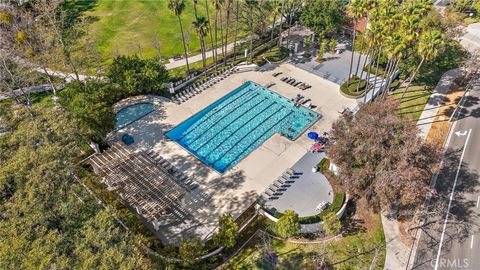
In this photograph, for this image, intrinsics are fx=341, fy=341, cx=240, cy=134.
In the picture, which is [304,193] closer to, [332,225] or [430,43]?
[332,225]

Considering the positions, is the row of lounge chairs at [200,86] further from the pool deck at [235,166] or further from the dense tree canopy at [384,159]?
the dense tree canopy at [384,159]

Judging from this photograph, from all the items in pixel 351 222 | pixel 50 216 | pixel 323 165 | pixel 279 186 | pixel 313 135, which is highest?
pixel 50 216

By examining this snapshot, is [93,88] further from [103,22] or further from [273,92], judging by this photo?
[103,22]

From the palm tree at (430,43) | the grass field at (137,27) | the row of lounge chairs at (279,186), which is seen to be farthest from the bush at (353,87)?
the grass field at (137,27)

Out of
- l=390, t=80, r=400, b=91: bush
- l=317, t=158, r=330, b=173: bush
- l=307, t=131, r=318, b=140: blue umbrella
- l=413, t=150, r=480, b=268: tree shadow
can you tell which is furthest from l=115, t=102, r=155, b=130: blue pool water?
l=413, t=150, r=480, b=268: tree shadow

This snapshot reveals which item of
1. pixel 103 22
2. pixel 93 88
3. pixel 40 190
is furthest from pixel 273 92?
pixel 103 22

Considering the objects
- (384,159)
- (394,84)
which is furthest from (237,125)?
(394,84)
